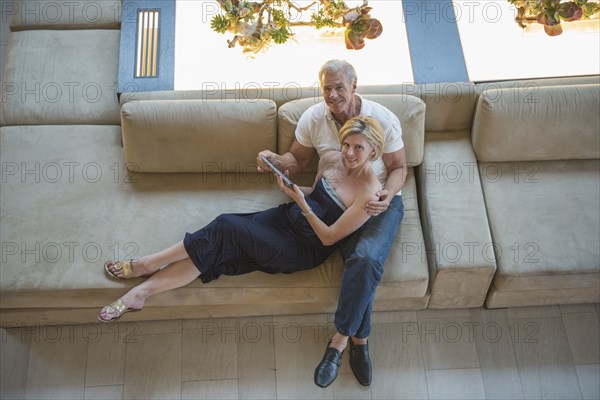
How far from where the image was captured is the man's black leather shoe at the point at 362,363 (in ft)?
8.79

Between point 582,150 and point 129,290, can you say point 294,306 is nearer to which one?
point 129,290

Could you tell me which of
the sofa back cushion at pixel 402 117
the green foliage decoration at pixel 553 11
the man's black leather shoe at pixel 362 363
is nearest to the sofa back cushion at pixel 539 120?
the sofa back cushion at pixel 402 117

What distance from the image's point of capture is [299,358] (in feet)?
9.12

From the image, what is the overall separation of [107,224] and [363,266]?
109 centimetres

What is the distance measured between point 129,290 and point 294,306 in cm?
69

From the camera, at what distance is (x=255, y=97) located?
2.83 metres

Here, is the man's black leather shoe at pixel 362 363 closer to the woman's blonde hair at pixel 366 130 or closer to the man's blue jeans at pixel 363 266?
the man's blue jeans at pixel 363 266

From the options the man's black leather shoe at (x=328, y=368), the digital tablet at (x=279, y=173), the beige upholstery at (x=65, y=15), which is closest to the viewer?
the digital tablet at (x=279, y=173)

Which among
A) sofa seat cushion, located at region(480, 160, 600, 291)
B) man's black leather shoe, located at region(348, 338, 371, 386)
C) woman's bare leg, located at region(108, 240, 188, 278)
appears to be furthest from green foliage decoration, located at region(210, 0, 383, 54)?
man's black leather shoe, located at region(348, 338, 371, 386)

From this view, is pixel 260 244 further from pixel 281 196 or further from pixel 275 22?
pixel 275 22

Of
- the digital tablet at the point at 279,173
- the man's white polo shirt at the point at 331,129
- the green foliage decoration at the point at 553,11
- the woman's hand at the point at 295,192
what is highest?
the green foliage decoration at the point at 553,11

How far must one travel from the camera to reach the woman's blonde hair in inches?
94.4

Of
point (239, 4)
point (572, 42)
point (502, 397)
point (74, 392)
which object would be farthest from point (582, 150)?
point (74, 392)

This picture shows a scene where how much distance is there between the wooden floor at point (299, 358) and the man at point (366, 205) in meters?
0.14
